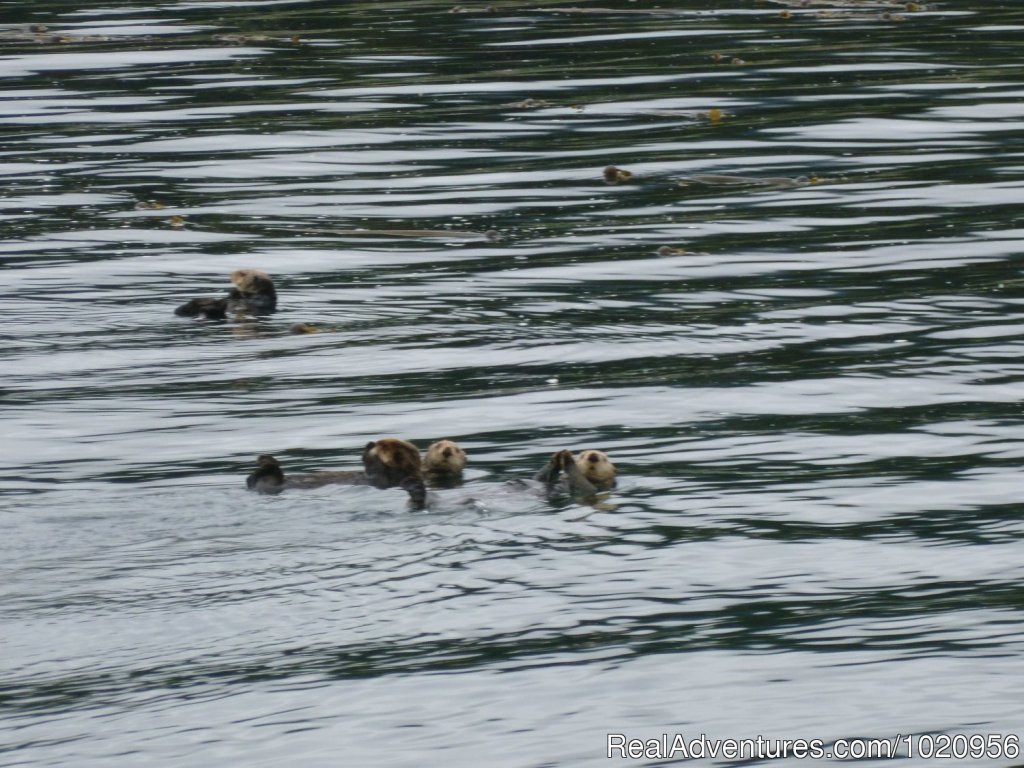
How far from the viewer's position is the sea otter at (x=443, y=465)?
8602 mm

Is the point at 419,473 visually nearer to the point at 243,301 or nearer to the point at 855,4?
the point at 243,301

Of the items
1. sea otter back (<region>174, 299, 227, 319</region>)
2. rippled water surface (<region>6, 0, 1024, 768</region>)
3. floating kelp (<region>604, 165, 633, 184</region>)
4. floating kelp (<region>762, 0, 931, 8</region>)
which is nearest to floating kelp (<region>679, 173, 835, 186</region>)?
rippled water surface (<region>6, 0, 1024, 768</region>)

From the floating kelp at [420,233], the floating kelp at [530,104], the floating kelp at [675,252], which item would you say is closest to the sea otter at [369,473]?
the floating kelp at [675,252]

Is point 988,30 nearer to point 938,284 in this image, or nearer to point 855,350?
point 938,284

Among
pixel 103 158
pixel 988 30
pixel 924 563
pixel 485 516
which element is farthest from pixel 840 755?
pixel 988 30

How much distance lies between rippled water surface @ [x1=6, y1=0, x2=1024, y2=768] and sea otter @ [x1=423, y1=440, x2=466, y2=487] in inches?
11.2

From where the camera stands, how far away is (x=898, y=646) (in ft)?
21.9

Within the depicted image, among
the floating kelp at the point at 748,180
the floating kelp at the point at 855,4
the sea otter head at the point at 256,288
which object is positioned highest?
the floating kelp at the point at 855,4

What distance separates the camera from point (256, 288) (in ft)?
40.4

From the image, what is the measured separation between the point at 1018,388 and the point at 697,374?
1.68 m

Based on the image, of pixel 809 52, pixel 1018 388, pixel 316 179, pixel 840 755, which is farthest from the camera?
pixel 809 52

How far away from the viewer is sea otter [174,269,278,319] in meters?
12.2

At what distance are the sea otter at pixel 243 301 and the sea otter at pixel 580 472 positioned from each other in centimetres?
425

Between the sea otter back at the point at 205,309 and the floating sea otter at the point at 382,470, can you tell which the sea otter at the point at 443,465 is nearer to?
the floating sea otter at the point at 382,470
